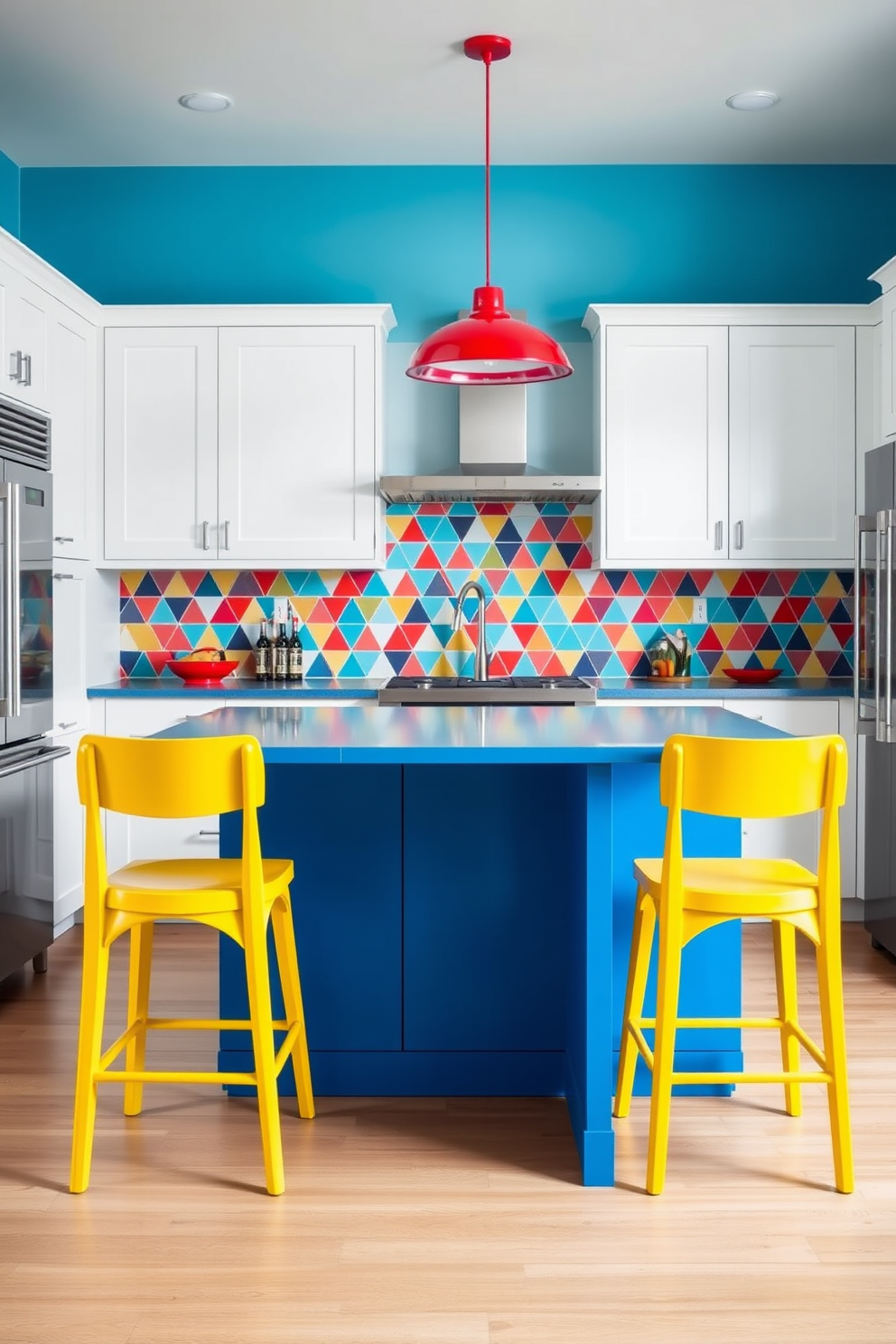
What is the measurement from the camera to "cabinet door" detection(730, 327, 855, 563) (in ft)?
15.4

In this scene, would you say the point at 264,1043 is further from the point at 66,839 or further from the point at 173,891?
the point at 66,839

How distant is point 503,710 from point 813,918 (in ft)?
3.53

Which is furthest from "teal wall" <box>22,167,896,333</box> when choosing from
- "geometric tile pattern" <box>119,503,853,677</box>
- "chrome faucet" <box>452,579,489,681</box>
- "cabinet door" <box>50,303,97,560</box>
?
"chrome faucet" <box>452,579,489,681</box>

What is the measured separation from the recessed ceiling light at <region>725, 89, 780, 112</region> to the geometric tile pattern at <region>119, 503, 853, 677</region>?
1625 mm

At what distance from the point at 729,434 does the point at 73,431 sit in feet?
8.16

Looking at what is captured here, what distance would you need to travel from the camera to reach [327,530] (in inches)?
185

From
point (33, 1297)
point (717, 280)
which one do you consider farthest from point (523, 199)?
point (33, 1297)

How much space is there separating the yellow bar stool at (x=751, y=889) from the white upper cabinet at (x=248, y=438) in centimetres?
262

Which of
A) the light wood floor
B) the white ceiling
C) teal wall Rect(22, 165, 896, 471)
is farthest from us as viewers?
teal wall Rect(22, 165, 896, 471)

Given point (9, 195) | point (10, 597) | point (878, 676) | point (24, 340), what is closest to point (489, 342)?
point (10, 597)

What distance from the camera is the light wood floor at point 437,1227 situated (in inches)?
76.3

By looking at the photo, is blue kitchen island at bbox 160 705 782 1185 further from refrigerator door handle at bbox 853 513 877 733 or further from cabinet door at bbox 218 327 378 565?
cabinet door at bbox 218 327 378 565

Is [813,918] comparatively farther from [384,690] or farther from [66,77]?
[66,77]

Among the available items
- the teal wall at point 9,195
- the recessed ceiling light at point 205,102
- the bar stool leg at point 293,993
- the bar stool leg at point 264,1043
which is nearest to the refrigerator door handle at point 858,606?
the bar stool leg at point 293,993
